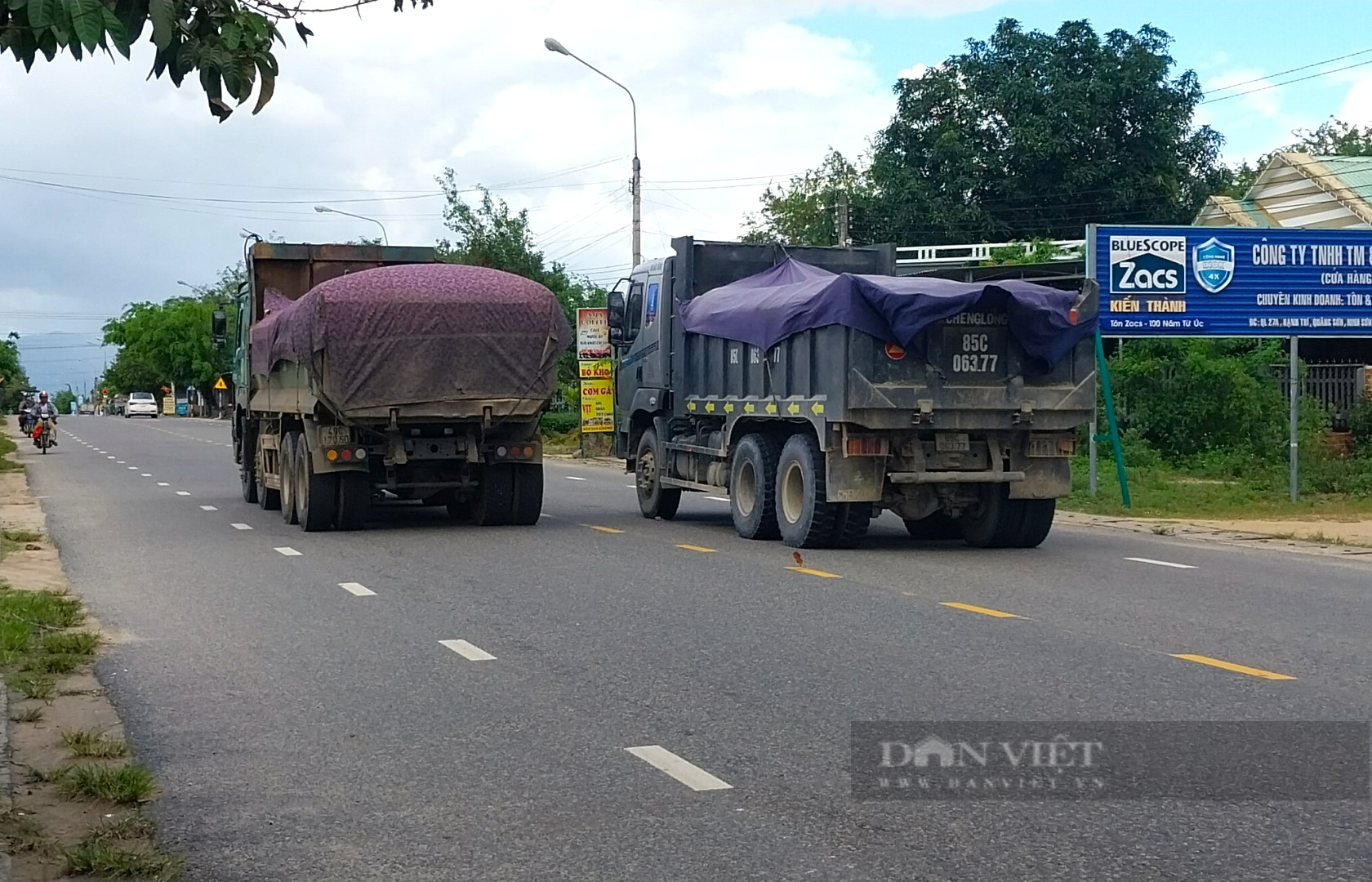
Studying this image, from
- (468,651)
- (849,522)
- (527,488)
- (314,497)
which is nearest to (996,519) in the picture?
(849,522)

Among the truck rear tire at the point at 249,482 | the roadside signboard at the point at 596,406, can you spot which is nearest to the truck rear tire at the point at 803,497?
the truck rear tire at the point at 249,482

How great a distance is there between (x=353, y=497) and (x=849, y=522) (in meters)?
5.30

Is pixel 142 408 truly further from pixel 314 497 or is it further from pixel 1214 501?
pixel 1214 501

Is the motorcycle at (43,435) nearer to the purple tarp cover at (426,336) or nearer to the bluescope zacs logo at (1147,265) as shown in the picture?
the purple tarp cover at (426,336)

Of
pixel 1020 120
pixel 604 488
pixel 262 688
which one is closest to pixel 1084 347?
pixel 262 688

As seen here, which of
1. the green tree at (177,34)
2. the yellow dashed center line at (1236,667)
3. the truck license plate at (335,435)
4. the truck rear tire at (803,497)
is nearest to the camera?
the green tree at (177,34)

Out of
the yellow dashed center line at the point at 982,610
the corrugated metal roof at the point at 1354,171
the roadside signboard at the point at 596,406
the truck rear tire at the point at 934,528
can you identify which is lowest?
the yellow dashed center line at the point at 982,610

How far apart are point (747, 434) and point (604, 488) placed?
958 centimetres

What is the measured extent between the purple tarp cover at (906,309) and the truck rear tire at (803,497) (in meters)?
1.07

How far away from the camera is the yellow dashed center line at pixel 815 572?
13430 mm

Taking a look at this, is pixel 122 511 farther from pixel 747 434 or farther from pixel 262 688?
pixel 262 688

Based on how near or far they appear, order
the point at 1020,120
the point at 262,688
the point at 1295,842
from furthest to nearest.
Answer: the point at 1020,120
the point at 262,688
the point at 1295,842

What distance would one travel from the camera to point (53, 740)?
24.6ft

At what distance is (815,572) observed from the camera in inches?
541
